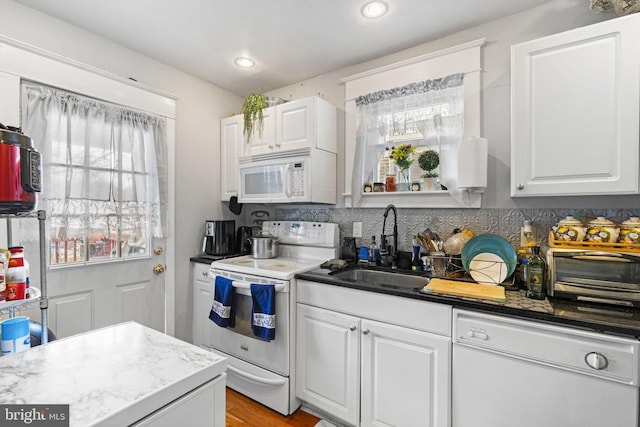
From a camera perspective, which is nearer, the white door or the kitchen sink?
the white door

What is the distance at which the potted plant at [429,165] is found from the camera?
214cm

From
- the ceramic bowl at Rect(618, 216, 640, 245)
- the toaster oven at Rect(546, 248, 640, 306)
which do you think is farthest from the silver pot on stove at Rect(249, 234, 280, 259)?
the ceramic bowl at Rect(618, 216, 640, 245)

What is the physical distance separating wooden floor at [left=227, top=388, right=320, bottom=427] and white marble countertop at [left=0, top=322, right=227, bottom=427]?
1.29 meters

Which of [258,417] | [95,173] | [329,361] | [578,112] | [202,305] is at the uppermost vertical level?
[578,112]

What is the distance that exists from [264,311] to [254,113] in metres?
1.68

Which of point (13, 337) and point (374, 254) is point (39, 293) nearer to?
point (13, 337)

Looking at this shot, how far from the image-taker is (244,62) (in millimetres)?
2490

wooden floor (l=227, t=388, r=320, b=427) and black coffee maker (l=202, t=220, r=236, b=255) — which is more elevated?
black coffee maker (l=202, t=220, r=236, b=255)

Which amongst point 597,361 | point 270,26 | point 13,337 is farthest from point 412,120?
point 13,337

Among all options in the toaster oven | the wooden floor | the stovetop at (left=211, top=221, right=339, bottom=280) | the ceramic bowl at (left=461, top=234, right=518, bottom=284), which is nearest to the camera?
the toaster oven

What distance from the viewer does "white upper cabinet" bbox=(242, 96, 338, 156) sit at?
2.37m

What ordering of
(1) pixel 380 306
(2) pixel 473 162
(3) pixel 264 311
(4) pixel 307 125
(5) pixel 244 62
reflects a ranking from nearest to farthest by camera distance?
(1) pixel 380 306, (2) pixel 473 162, (3) pixel 264 311, (4) pixel 307 125, (5) pixel 244 62

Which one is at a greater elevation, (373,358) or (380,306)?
(380,306)
